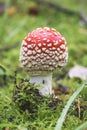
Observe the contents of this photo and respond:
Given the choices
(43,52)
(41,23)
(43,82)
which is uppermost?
(41,23)

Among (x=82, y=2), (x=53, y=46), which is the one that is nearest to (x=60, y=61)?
(x=53, y=46)

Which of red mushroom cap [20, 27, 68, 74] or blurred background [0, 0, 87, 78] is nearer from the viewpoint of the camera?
red mushroom cap [20, 27, 68, 74]

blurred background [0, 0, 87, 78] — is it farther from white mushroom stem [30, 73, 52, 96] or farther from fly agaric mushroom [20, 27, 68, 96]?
fly agaric mushroom [20, 27, 68, 96]

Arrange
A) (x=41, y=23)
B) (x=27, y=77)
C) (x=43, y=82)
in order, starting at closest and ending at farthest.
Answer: (x=43, y=82), (x=27, y=77), (x=41, y=23)

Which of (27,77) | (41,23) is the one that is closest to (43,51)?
(27,77)

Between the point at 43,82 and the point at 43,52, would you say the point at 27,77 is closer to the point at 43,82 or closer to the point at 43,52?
the point at 43,82

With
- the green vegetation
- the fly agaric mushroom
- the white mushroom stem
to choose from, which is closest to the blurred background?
the green vegetation

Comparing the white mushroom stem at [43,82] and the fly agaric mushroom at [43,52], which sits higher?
the fly agaric mushroom at [43,52]

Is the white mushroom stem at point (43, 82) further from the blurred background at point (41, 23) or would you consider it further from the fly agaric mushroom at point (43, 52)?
the blurred background at point (41, 23)

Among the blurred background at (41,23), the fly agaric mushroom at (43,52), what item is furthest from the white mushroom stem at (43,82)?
the blurred background at (41,23)
